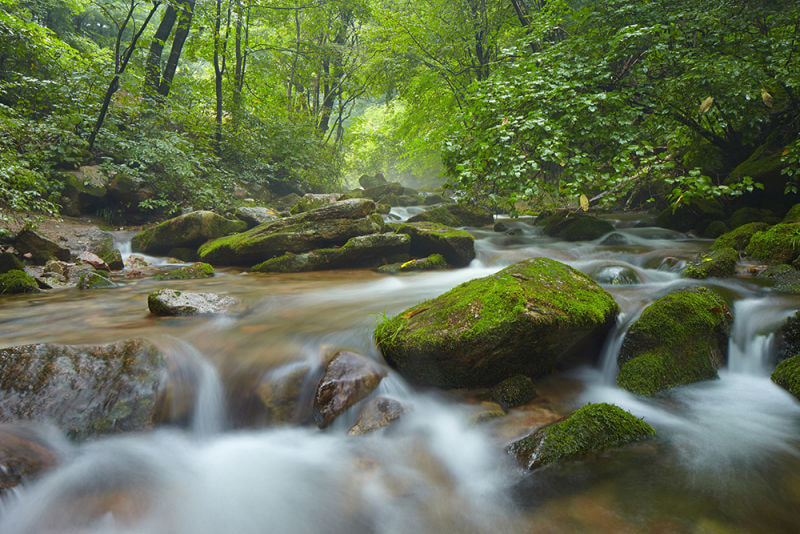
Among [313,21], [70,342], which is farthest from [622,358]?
[313,21]

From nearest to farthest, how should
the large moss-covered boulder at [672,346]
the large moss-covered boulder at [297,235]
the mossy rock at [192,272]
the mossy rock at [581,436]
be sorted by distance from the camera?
the mossy rock at [581,436] → the large moss-covered boulder at [672,346] → the mossy rock at [192,272] → the large moss-covered boulder at [297,235]

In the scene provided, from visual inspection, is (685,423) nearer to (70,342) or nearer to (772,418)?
(772,418)

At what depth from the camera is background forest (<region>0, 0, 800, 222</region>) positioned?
5.34 metres

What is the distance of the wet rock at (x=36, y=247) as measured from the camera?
6.94 m

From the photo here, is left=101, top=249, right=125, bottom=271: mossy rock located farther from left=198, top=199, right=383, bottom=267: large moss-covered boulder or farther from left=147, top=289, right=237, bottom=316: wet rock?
left=147, top=289, right=237, bottom=316: wet rock

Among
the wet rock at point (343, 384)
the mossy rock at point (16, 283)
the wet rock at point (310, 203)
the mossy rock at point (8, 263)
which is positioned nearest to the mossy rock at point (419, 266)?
the wet rock at point (310, 203)

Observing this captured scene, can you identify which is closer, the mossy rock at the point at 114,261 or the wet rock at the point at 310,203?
the mossy rock at the point at 114,261

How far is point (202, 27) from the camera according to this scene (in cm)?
1173

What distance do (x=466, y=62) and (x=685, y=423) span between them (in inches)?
559

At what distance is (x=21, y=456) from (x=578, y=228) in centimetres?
1066

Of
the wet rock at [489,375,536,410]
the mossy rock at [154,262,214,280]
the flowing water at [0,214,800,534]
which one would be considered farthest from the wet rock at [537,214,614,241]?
the mossy rock at [154,262,214,280]

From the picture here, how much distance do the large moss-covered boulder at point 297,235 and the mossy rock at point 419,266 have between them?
4.48ft

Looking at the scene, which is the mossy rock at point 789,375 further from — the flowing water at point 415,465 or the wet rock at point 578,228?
the wet rock at point 578,228

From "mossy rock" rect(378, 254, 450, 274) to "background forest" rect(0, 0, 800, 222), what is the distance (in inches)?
72.4
